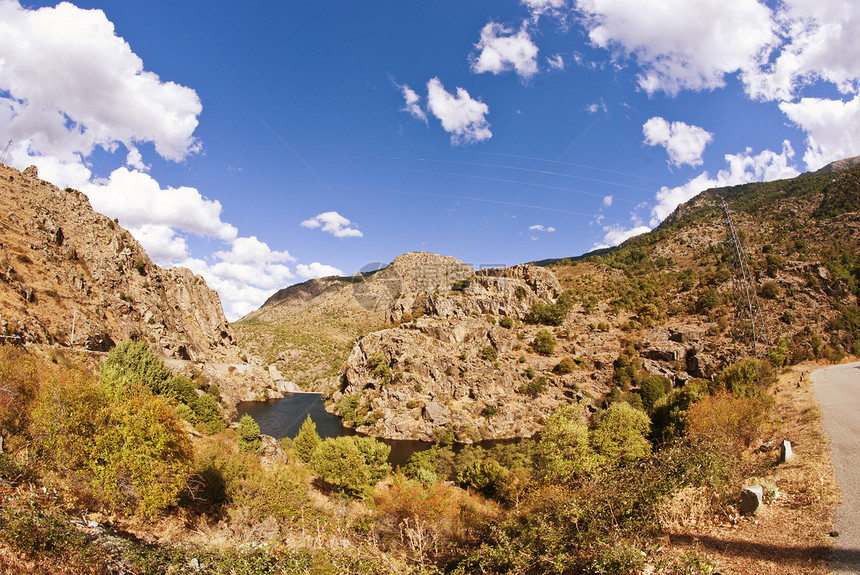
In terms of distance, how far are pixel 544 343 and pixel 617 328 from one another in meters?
17.5

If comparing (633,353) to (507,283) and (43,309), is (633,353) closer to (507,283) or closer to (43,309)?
(507,283)

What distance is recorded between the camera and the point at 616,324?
80.8 m

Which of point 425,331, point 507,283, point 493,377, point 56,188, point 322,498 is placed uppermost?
point 56,188

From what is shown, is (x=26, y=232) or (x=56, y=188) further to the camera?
(x=56, y=188)

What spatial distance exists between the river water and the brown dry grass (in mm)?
42581

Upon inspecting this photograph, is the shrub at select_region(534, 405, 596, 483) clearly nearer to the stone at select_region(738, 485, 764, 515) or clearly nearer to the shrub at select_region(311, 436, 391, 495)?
the stone at select_region(738, 485, 764, 515)

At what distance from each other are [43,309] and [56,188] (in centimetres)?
3369

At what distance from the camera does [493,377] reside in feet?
231

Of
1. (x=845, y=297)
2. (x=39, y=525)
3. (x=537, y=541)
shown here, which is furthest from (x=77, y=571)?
(x=845, y=297)

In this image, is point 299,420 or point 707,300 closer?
point 707,300

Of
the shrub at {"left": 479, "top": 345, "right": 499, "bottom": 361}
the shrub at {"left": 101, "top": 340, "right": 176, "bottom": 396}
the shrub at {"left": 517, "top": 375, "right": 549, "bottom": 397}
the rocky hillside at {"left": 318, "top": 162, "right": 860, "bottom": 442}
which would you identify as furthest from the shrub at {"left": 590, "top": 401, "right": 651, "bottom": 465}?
the shrub at {"left": 479, "top": 345, "right": 499, "bottom": 361}

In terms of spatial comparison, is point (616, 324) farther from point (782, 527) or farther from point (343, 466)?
point (782, 527)

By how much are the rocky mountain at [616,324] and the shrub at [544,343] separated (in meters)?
0.28

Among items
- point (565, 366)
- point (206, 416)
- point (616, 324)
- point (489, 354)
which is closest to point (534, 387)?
point (565, 366)
